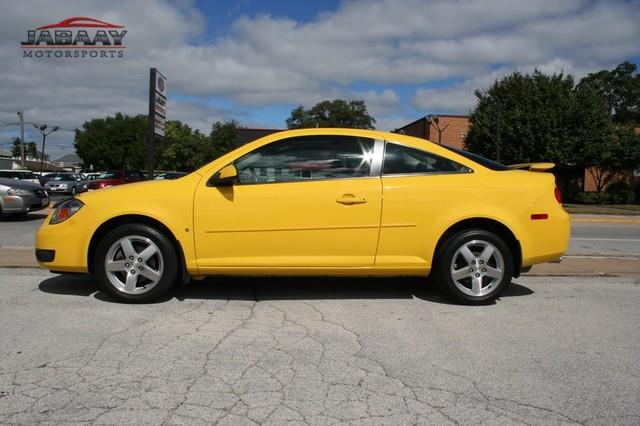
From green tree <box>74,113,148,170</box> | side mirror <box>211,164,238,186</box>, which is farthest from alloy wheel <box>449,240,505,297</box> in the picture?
green tree <box>74,113,148,170</box>

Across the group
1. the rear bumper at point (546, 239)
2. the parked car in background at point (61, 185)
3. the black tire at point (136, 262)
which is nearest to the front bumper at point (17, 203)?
the black tire at point (136, 262)

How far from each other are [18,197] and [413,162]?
1082 centimetres

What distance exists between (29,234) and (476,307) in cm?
900

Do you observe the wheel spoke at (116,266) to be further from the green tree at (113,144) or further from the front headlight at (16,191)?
the green tree at (113,144)

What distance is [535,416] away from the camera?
2.87 metres

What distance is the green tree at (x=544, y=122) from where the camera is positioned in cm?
3178

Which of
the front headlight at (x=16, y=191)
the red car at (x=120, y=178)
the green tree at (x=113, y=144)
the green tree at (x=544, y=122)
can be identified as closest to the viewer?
the front headlight at (x=16, y=191)

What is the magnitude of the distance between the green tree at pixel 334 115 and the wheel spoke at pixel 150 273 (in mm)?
82096

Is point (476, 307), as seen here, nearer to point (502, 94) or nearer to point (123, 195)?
point (123, 195)

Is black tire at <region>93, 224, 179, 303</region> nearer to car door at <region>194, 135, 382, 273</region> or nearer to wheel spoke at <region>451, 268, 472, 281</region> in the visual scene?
car door at <region>194, 135, 382, 273</region>

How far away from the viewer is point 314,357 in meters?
3.66

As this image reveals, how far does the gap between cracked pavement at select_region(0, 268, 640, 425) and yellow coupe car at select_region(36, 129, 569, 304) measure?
1.17ft

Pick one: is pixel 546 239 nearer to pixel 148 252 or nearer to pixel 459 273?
pixel 459 273

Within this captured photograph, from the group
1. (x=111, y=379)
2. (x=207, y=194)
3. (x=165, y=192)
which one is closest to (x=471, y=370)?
(x=111, y=379)
